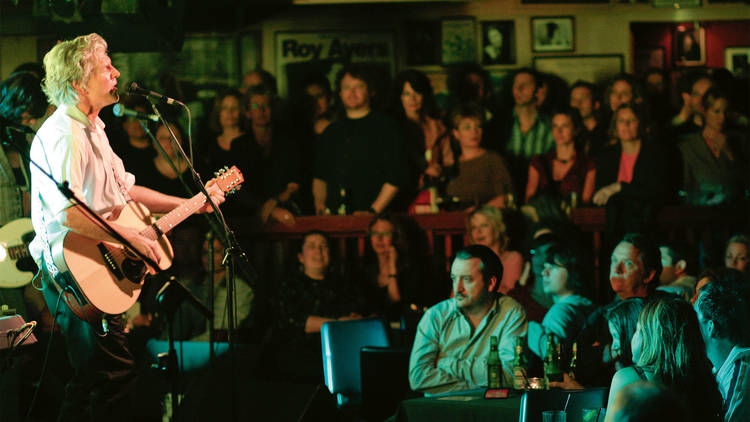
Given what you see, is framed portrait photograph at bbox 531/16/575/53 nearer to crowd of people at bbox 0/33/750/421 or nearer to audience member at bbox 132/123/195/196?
crowd of people at bbox 0/33/750/421

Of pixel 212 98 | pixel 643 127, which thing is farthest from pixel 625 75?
pixel 212 98

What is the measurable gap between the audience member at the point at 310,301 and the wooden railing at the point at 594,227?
0.34 meters

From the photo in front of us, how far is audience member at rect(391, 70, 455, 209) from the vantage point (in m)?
6.74

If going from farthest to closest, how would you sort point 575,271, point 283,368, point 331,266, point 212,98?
point 212,98 < point 331,266 < point 283,368 < point 575,271

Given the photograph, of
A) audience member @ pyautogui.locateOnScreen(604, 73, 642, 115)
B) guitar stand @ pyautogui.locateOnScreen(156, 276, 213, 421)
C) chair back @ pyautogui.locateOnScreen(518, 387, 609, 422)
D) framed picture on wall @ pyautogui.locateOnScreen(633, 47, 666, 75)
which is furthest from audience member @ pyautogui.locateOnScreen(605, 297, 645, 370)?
framed picture on wall @ pyautogui.locateOnScreen(633, 47, 666, 75)

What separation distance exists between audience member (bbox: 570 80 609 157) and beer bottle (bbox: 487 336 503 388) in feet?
11.0

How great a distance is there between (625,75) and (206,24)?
4.11 m

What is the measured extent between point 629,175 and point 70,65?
4434mm

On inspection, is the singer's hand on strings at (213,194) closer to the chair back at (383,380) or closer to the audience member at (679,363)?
the chair back at (383,380)

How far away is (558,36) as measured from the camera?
336 inches

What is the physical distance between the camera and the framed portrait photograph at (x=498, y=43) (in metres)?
8.44

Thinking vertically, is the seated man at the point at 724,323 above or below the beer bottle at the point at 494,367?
above

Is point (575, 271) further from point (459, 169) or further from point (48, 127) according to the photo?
point (48, 127)

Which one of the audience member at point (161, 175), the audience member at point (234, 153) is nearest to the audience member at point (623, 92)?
the audience member at point (234, 153)
